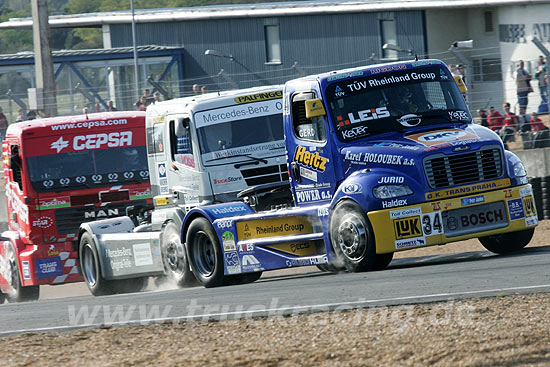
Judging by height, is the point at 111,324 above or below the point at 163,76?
below

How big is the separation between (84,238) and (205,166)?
3.14 metres

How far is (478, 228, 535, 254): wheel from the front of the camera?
11693 mm

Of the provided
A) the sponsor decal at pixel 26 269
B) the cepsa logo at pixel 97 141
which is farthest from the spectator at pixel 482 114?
the sponsor decal at pixel 26 269

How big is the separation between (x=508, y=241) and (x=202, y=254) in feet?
12.3

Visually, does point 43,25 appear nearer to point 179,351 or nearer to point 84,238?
point 84,238

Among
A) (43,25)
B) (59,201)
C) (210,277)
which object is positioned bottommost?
(210,277)

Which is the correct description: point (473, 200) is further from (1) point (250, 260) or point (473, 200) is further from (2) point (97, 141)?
(2) point (97, 141)

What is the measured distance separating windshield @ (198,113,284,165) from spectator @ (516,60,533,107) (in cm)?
620

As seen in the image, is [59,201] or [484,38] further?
[484,38]

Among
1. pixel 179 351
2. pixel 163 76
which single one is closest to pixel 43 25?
pixel 179 351

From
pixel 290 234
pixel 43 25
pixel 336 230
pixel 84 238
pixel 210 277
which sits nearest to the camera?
pixel 336 230

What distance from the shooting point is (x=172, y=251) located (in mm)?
13547

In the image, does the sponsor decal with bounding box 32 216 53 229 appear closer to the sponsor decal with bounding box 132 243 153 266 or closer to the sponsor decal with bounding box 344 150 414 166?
the sponsor decal with bounding box 132 243 153 266

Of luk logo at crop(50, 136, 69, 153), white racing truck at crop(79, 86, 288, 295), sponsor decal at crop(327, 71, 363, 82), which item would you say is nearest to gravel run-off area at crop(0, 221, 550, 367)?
sponsor decal at crop(327, 71, 363, 82)
